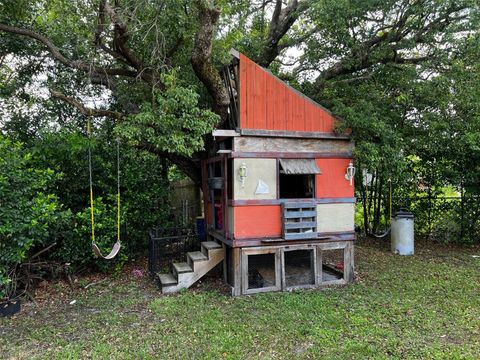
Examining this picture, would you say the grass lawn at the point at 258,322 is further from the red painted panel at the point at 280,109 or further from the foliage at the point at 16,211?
the red painted panel at the point at 280,109

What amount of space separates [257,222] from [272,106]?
2099mm

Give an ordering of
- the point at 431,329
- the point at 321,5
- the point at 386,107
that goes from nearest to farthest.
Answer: the point at 431,329 < the point at 321,5 < the point at 386,107

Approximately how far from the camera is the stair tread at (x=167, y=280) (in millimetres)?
5830

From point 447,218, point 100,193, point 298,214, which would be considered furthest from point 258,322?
point 447,218

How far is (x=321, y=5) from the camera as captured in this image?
6.65 metres

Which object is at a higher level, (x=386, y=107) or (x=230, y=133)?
(x=386, y=107)

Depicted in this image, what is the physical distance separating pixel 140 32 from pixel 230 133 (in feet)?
10.8

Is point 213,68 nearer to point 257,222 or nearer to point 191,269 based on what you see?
point 257,222

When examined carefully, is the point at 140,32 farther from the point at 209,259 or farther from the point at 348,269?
the point at 348,269

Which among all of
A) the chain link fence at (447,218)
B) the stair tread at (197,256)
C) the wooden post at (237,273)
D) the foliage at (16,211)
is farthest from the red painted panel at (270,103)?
the chain link fence at (447,218)

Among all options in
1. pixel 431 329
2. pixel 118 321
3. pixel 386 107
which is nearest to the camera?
pixel 431 329

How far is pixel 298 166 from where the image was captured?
5.87 meters

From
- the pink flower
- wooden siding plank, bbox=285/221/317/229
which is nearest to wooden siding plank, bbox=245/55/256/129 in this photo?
wooden siding plank, bbox=285/221/317/229

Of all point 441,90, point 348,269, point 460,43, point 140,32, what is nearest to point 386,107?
point 441,90
